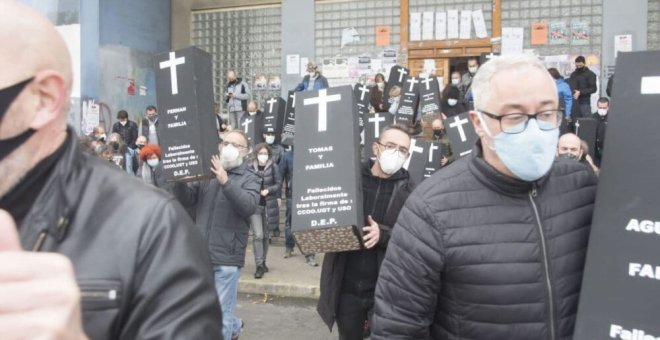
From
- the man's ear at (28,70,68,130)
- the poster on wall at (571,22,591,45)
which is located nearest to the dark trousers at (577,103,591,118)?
the poster on wall at (571,22,591,45)

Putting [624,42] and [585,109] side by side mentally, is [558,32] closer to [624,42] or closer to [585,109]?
[624,42]

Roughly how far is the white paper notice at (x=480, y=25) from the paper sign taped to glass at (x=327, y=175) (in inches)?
481

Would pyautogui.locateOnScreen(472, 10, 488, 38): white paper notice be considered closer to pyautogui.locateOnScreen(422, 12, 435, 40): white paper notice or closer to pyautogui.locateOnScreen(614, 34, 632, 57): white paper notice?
pyautogui.locateOnScreen(422, 12, 435, 40): white paper notice

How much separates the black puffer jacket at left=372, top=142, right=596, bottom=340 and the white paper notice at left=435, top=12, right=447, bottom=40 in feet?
46.1

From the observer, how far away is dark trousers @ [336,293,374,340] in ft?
14.1

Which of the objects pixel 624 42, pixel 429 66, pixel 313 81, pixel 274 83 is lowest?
pixel 313 81

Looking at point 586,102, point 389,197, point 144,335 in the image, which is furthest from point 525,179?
point 586,102

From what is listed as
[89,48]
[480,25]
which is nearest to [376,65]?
[480,25]

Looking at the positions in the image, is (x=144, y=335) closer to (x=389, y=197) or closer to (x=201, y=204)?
(x=389, y=197)

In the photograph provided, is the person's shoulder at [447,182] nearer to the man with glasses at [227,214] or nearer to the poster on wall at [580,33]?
the man with glasses at [227,214]

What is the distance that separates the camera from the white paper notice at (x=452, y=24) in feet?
51.4

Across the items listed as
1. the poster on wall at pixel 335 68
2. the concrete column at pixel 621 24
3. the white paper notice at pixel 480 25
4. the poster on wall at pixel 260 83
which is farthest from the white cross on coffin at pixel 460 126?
the poster on wall at pixel 260 83

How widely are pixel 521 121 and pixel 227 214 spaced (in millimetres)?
3669

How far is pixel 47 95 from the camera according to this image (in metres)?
1.26
